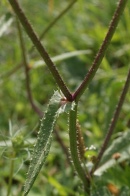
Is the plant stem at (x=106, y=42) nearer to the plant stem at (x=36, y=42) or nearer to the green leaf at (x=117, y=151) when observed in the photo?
the plant stem at (x=36, y=42)

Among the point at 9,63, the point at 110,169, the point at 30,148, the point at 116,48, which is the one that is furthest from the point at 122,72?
the point at 30,148

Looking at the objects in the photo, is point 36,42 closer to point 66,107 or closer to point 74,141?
point 66,107

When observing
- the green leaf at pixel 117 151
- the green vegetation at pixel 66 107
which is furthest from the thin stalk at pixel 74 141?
the green leaf at pixel 117 151

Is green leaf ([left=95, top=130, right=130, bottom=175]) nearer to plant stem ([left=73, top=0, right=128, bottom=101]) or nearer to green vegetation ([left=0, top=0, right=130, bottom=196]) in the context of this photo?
green vegetation ([left=0, top=0, right=130, bottom=196])

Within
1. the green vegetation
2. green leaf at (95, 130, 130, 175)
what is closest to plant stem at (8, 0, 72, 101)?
the green vegetation

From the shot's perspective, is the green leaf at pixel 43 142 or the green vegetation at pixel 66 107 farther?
the green vegetation at pixel 66 107

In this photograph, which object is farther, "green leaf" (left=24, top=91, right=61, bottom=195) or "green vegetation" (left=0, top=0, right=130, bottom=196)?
"green vegetation" (left=0, top=0, right=130, bottom=196)

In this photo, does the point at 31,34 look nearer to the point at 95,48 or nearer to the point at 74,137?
the point at 74,137
